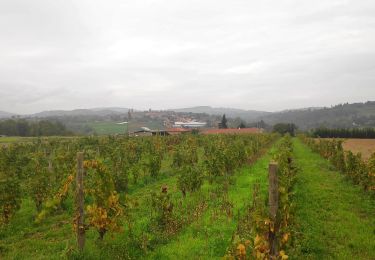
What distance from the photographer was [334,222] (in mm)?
9719

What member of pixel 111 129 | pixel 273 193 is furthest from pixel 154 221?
pixel 111 129

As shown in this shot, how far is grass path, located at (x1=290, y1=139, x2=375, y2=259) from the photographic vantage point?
25.1 ft

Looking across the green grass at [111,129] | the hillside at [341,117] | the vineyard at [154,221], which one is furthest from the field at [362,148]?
the hillside at [341,117]

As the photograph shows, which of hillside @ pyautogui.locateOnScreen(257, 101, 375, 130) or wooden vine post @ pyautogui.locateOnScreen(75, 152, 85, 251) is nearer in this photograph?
wooden vine post @ pyautogui.locateOnScreen(75, 152, 85, 251)

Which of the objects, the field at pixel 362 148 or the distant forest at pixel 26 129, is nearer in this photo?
the field at pixel 362 148

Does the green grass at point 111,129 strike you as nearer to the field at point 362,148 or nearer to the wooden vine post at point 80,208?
the field at point 362,148

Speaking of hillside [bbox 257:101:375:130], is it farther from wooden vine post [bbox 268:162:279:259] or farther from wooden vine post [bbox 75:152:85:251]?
wooden vine post [bbox 268:162:279:259]

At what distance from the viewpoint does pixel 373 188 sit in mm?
12445

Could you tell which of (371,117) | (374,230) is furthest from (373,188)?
(371,117)

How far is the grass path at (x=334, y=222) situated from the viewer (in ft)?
25.1

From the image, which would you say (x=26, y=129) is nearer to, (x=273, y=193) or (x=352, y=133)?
(x=352, y=133)

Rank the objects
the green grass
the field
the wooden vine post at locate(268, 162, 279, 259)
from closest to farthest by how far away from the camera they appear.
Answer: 1. the wooden vine post at locate(268, 162, 279, 259)
2. the field
3. the green grass

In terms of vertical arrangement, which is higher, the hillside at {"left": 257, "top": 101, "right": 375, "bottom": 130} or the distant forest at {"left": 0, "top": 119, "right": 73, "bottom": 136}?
Result: the hillside at {"left": 257, "top": 101, "right": 375, "bottom": 130}

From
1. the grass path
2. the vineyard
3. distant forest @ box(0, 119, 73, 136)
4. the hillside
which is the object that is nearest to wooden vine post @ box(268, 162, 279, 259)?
the vineyard
